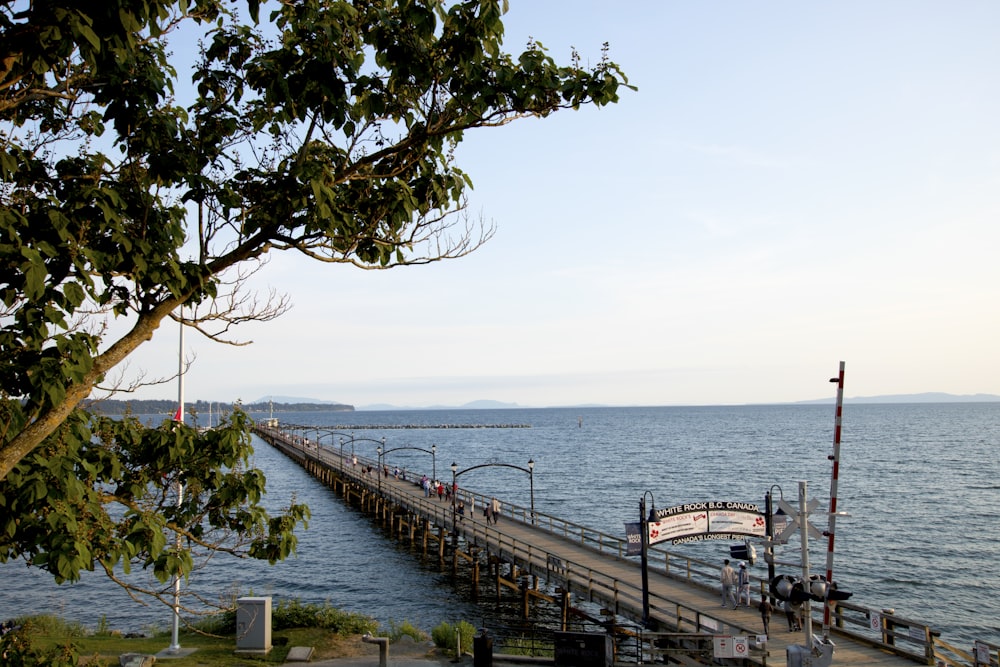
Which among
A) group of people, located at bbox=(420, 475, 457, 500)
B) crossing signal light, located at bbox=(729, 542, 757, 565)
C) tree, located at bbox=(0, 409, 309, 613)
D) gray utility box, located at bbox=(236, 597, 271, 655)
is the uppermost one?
tree, located at bbox=(0, 409, 309, 613)

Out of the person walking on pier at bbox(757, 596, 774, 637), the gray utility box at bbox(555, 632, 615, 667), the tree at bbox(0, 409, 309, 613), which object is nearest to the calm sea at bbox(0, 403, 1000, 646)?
the tree at bbox(0, 409, 309, 613)

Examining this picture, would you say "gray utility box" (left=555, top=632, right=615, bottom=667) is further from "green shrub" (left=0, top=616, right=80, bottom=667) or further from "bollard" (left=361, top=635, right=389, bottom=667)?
"green shrub" (left=0, top=616, right=80, bottom=667)

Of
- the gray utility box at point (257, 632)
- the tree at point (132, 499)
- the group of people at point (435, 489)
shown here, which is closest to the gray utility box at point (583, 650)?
the gray utility box at point (257, 632)

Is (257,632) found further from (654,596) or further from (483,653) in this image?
(654,596)

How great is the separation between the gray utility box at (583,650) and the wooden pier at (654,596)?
3.82ft

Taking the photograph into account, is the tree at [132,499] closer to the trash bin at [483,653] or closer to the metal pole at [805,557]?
the metal pole at [805,557]

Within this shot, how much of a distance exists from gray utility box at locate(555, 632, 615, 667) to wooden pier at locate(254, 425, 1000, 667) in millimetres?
1163

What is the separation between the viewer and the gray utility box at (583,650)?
1645cm

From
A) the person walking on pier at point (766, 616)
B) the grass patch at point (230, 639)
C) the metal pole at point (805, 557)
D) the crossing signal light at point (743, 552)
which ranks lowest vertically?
the grass patch at point (230, 639)

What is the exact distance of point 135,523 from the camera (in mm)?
6719

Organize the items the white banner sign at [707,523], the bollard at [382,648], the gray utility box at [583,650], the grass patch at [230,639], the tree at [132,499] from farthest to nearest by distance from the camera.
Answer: the white banner sign at [707,523] < the grass patch at [230,639] < the bollard at [382,648] < the gray utility box at [583,650] < the tree at [132,499]

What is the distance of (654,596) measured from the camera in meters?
20.8

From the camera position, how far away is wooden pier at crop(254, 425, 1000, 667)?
54.5ft

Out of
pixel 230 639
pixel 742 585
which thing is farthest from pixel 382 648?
pixel 742 585
